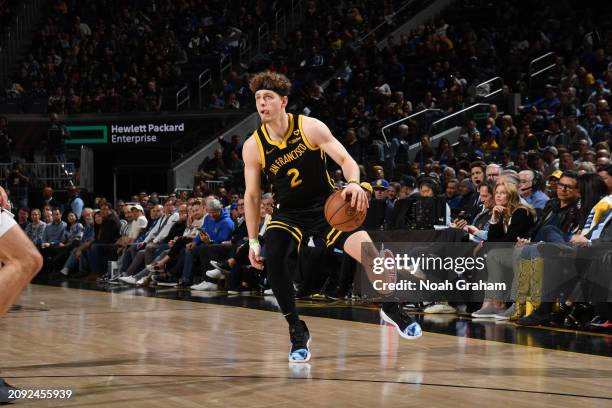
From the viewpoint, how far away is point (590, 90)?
15375 mm

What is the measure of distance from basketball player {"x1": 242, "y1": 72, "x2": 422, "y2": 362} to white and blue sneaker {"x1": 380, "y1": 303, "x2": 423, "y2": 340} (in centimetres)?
3

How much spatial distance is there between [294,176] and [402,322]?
127 cm

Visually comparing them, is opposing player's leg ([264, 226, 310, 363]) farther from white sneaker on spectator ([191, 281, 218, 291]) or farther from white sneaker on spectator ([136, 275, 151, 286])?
white sneaker on spectator ([136, 275, 151, 286])

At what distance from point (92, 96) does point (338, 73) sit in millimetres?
6889

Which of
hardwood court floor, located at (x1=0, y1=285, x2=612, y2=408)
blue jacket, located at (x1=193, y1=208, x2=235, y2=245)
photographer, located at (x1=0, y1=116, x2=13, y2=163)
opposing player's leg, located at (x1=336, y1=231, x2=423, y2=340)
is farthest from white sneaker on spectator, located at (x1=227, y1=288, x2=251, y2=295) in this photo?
photographer, located at (x1=0, y1=116, x2=13, y2=163)

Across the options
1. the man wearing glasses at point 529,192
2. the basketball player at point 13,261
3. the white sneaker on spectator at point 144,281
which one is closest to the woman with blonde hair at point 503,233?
the man wearing glasses at point 529,192

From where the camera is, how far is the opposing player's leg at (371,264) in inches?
234

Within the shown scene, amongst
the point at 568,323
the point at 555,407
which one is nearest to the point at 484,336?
the point at 568,323

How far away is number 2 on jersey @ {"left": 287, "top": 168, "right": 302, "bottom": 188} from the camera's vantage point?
602 centimetres

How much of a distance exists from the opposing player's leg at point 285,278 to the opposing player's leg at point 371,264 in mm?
351

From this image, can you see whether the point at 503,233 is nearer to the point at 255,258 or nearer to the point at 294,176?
the point at 294,176

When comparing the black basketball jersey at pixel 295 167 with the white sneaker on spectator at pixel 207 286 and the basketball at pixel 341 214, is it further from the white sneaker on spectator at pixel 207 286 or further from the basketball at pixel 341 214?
the white sneaker on spectator at pixel 207 286

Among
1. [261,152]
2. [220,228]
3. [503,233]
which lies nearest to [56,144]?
[220,228]

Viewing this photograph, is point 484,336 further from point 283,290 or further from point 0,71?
point 0,71
